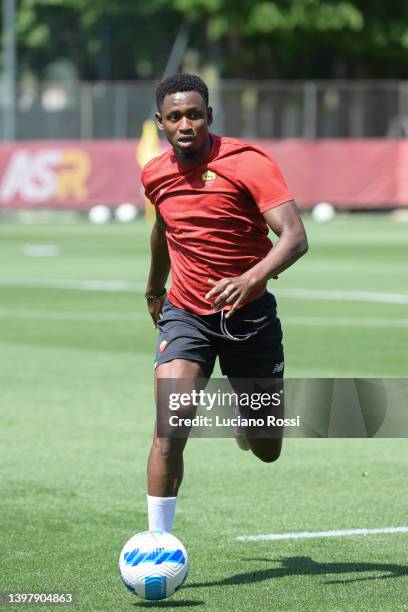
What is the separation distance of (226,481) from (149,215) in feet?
110

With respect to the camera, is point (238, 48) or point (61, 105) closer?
point (61, 105)

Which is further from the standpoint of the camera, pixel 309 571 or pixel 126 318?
pixel 126 318

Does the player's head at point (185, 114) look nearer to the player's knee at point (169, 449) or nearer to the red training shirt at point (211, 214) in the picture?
the red training shirt at point (211, 214)

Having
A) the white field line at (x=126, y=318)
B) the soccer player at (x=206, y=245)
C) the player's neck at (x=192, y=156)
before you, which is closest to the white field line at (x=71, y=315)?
the white field line at (x=126, y=318)

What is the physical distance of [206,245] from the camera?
7.12m

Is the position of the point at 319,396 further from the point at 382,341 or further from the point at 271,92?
the point at 271,92

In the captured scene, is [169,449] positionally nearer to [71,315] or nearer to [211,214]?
[211,214]

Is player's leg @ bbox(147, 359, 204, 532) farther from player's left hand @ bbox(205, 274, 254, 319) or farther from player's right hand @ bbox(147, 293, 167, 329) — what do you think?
player's right hand @ bbox(147, 293, 167, 329)

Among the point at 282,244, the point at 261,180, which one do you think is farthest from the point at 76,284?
the point at 282,244

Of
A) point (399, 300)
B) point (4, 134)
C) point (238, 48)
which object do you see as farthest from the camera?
point (238, 48)

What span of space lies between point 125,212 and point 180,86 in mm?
35906

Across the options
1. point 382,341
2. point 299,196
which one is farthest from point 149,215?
point 382,341

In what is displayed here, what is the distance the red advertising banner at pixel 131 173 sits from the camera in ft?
139

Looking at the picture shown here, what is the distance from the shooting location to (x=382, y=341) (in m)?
16.1
